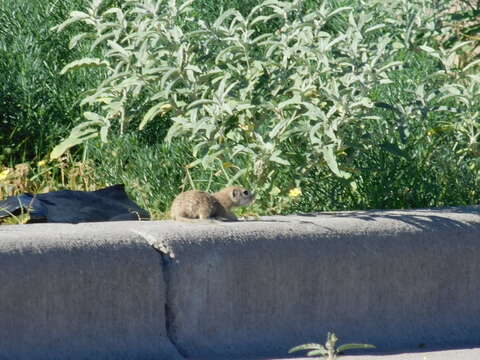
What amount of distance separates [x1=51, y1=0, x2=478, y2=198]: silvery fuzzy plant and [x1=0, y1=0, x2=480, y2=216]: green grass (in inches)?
9.7

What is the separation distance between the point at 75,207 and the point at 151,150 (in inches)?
46.2

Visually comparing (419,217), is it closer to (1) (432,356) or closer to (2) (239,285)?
(1) (432,356)

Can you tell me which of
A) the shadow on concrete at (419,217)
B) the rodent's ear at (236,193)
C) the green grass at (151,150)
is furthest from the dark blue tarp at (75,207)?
the shadow on concrete at (419,217)

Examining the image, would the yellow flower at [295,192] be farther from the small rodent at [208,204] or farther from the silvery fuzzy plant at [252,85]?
the small rodent at [208,204]

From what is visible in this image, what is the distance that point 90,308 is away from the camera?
4168mm

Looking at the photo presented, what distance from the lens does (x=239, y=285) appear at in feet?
15.0

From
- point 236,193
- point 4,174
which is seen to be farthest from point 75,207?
point 236,193

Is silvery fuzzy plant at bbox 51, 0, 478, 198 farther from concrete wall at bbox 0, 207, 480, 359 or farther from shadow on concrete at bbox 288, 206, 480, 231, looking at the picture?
→ concrete wall at bbox 0, 207, 480, 359

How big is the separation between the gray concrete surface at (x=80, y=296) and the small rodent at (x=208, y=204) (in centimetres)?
55

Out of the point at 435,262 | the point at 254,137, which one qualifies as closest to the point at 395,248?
the point at 435,262

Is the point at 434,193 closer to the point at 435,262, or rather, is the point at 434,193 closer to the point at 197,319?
the point at 435,262

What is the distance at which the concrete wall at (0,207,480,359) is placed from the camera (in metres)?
4.08

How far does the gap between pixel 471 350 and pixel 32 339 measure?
215cm

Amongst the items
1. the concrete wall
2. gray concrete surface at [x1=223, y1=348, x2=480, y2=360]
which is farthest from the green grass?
gray concrete surface at [x1=223, y1=348, x2=480, y2=360]
